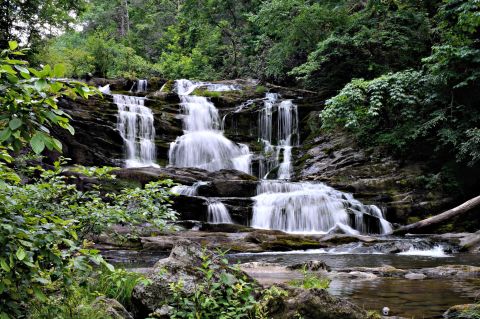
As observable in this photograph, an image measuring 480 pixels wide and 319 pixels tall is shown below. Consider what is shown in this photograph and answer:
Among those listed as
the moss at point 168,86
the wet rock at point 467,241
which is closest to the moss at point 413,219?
the wet rock at point 467,241

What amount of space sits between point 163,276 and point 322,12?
23.1 metres

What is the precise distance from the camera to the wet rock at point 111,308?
355 cm

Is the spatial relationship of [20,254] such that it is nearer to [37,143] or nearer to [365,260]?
[37,143]

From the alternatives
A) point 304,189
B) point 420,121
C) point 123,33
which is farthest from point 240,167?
point 123,33

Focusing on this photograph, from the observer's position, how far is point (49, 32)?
22.0 metres

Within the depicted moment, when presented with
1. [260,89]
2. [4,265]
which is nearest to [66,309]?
[4,265]

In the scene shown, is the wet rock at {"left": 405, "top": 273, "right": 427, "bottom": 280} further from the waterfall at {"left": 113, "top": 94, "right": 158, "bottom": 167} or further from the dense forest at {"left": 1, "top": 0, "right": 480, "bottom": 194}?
the waterfall at {"left": 113, "top": 94, "right": 158, "bottom": 167}

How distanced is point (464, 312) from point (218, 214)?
11.7m

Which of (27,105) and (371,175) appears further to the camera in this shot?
(371,175)

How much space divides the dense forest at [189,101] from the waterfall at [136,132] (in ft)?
11.5

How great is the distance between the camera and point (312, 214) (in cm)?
1636

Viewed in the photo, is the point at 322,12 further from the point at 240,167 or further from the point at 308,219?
the point at 308,219

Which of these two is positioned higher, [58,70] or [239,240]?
[58,70]

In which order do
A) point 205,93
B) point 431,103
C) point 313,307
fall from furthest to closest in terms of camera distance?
point 205,93 → point 431,103 → point 313,307
